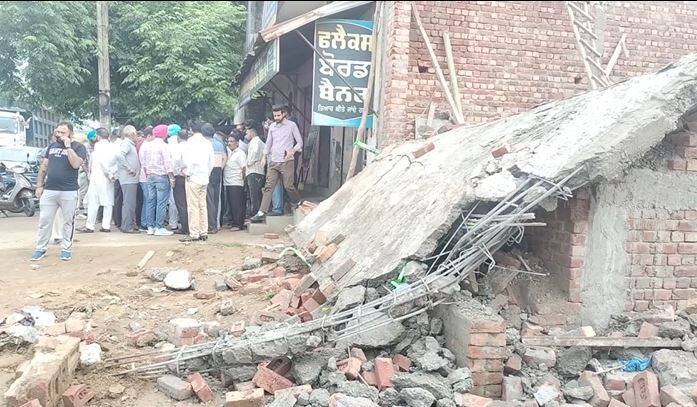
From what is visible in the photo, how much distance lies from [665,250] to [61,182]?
6222mm

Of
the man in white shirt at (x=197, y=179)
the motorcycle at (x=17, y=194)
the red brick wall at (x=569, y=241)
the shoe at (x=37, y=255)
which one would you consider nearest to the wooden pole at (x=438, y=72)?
the man in white shirt at (x=197, y=179)

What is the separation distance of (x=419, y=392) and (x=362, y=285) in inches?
35.9

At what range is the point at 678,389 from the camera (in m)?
3.14

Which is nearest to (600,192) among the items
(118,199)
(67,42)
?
(118,199)

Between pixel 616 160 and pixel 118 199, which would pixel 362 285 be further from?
Result: pixel 118 199

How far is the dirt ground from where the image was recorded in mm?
3906

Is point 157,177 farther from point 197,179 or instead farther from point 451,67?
point 451,67

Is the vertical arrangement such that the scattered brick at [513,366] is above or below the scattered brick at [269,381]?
above

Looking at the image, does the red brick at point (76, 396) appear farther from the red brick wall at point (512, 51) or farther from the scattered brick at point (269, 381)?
the red brick wall at point (512, 51)

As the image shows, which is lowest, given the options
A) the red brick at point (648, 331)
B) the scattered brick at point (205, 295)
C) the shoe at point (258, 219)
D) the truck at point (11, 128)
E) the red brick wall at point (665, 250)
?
the scattered brick at point (205, 295)

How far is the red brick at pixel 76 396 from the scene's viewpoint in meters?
3.33

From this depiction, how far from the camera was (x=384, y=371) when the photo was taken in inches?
132

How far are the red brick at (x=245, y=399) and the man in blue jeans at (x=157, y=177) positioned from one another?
18.6 ft

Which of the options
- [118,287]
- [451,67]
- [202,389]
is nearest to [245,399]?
[202,389]
